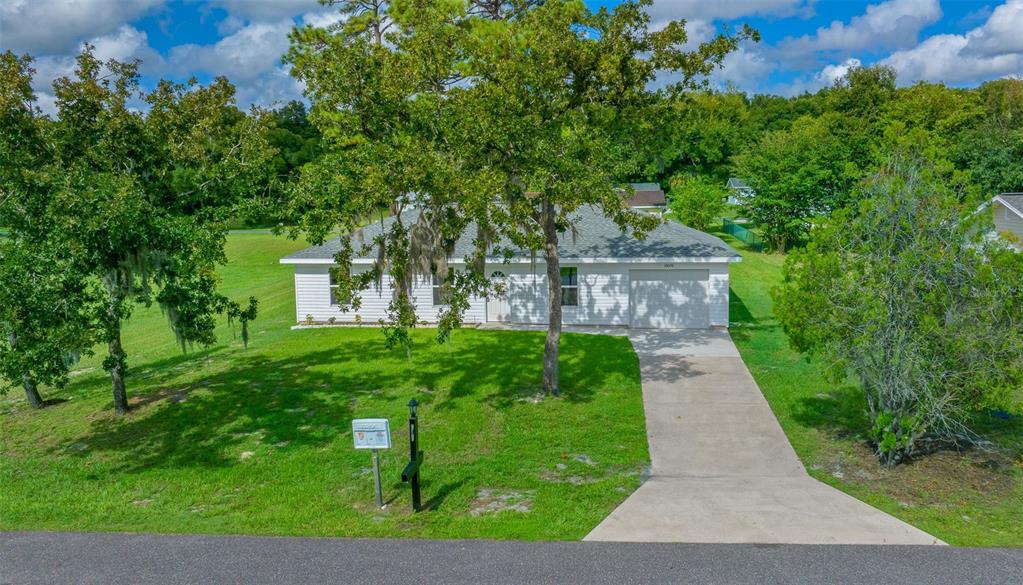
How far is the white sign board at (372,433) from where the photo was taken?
8.49 meters

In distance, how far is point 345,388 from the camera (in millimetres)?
14195

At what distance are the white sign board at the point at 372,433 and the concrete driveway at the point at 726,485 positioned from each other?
8.71 feet

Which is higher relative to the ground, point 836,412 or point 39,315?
point 39,315

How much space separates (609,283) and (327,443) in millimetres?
10859

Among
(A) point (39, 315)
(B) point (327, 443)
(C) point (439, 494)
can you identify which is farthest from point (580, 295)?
(A) point (39, 315)

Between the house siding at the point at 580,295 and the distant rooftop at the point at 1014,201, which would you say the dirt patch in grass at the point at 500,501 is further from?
the distant rooftop at the point at 1014,201

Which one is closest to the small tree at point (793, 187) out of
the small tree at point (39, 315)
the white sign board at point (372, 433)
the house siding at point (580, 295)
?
the house siding at point (580, 295)

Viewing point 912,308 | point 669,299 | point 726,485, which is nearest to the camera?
point 912,308

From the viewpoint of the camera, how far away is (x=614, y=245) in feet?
66.6

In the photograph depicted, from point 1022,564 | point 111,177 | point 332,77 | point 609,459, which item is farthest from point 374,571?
point 332,77

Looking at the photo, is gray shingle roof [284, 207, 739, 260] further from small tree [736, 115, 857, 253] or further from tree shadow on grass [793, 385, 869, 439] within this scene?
small tree [736, 115, 857, 253]

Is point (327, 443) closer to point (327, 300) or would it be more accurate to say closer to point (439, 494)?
point (439, 494)

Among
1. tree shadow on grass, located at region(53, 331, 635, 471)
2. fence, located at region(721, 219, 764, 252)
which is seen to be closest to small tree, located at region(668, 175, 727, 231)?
fence, located at region(721, 219, 764, 252)

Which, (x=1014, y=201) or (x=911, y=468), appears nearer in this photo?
(x=911, y=468)
